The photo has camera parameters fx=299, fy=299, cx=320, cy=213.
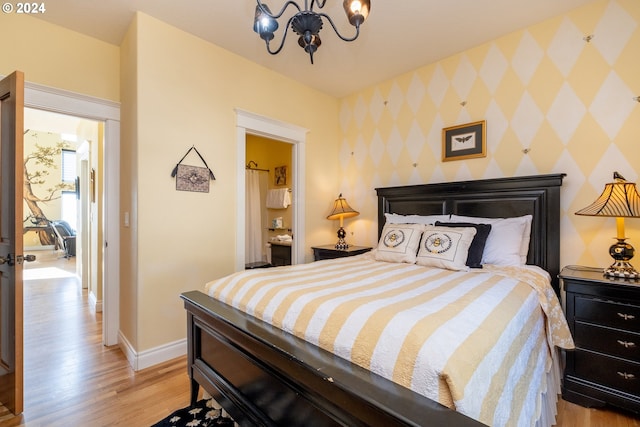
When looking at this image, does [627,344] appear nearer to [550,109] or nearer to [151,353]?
[550,109]

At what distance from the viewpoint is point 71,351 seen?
2.57m

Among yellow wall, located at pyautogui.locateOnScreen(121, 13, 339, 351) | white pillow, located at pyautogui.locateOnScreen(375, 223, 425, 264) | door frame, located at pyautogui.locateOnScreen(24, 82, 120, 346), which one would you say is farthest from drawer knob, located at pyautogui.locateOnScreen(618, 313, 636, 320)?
door frame, located at pyautogui.locateOnScreen(24, 82, 120, 346)

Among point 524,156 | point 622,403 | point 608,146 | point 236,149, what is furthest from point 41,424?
point 608,146

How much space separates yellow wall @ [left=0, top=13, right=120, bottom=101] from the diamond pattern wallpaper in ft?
9.40

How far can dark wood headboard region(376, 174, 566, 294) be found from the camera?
2.34 m

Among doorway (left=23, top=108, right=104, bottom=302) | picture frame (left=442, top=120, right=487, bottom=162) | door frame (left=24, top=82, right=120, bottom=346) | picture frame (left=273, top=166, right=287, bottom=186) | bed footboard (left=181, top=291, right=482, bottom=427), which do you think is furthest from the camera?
doorway (left=23, top=108, right=104, bottom=302)

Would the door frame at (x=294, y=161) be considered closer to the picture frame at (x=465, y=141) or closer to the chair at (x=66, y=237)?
the picture frame at (x=465, y=141)

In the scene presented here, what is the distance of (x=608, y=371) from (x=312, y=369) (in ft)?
6.53

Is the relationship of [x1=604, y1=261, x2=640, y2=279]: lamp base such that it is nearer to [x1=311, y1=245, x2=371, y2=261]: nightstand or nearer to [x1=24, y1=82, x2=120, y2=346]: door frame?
[x1=311, y1=245, x2=371, y2=261]: nightstand

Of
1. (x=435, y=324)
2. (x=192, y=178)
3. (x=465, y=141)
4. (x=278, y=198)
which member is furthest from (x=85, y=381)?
(x=465, y=141)

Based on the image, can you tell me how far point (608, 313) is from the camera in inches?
71.4

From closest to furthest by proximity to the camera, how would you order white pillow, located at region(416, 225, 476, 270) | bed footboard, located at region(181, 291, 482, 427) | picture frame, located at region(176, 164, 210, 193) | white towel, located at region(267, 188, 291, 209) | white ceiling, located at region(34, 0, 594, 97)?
bed footboard, located at region(181, 291, 482, 427) < white pillow, located at region(416, 225, 476, 270) < white ceiling, located at region(34, 0, 594, 97) < picture frame, located at region(176, 164, 210, 193) < white towel, located at region(267, 188, 291, 209)

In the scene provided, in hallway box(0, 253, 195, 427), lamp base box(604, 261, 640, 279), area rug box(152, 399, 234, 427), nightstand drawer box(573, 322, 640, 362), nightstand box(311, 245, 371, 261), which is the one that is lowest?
hallway box(0, 253, 195, 427)

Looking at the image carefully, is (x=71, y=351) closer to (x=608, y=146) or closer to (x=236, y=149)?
(x=236, y=149)
